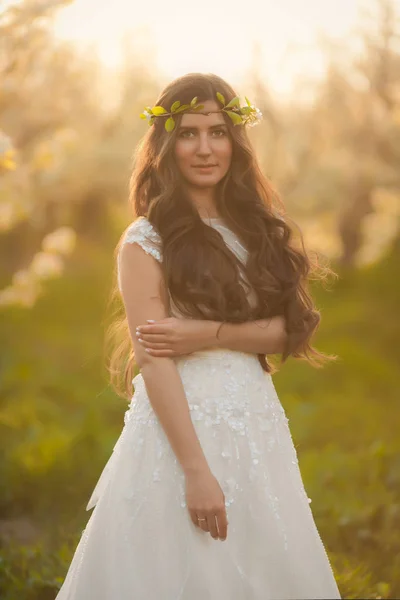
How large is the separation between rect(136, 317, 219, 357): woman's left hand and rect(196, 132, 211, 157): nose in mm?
552

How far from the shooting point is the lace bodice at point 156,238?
2396 millimetres

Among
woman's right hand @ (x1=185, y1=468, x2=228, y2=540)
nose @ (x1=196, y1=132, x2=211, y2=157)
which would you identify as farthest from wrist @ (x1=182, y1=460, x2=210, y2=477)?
nose @ (x1=196, y1=132, x2=211, y2=157)

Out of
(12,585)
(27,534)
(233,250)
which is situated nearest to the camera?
(233,250)

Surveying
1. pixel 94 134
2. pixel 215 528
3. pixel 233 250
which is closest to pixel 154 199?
pixel 233 250

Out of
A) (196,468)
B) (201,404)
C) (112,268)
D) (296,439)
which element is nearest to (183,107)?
(201,404)

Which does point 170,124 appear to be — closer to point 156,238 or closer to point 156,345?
point 156,238

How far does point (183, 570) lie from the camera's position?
2285mm

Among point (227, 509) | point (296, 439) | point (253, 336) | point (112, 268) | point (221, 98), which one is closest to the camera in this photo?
point (227, 509)

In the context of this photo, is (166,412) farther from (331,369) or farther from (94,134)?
(94,134)

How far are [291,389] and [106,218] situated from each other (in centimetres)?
1309

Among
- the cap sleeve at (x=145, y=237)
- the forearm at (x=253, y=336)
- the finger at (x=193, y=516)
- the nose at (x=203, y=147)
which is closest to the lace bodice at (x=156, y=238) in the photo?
the cap sleeve at (x=145, y=237)

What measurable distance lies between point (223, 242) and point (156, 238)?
0.73ft

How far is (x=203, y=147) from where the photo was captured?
8.20ft

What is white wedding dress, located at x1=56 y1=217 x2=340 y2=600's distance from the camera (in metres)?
2.30
